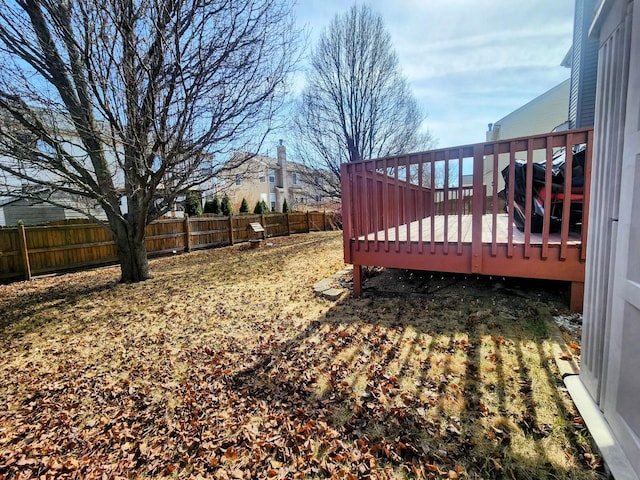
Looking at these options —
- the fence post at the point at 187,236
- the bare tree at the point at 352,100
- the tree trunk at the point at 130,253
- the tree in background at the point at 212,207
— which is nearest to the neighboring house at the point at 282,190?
the tree in background at the point at 212,207

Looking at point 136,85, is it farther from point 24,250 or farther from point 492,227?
point 492,227

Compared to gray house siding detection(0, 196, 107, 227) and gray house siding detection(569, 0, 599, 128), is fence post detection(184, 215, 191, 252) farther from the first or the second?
gray house siding detection(569, 0, 599, 128)

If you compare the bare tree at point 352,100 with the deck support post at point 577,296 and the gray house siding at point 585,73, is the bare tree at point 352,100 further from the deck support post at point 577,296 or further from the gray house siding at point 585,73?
the deck support post at point 577,296

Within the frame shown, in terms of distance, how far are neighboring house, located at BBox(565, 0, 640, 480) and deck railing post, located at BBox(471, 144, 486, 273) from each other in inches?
52.7

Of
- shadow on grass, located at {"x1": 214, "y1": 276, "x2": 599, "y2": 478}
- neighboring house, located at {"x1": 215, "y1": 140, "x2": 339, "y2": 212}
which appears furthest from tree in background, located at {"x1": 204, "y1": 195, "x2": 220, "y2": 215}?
shadow on grass, located at {"x1": 214, "y1": 276, "x2": 599, "y2": 478}

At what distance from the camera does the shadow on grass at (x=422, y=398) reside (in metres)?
1.61

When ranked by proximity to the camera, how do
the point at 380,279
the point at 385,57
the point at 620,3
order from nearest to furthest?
the point at 620,3 → the point at 380,279 → the point at 385,57

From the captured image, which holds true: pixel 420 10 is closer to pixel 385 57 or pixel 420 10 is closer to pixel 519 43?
pixel 519 43

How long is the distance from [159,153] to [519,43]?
29.9 ft

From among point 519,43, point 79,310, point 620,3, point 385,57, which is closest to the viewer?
point 620,3

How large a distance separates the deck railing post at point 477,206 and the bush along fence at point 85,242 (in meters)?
7.03

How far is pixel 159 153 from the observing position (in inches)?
201

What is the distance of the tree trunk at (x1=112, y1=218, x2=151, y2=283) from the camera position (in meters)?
6.18

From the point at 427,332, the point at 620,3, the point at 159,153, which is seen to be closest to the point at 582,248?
the point at 427,332
